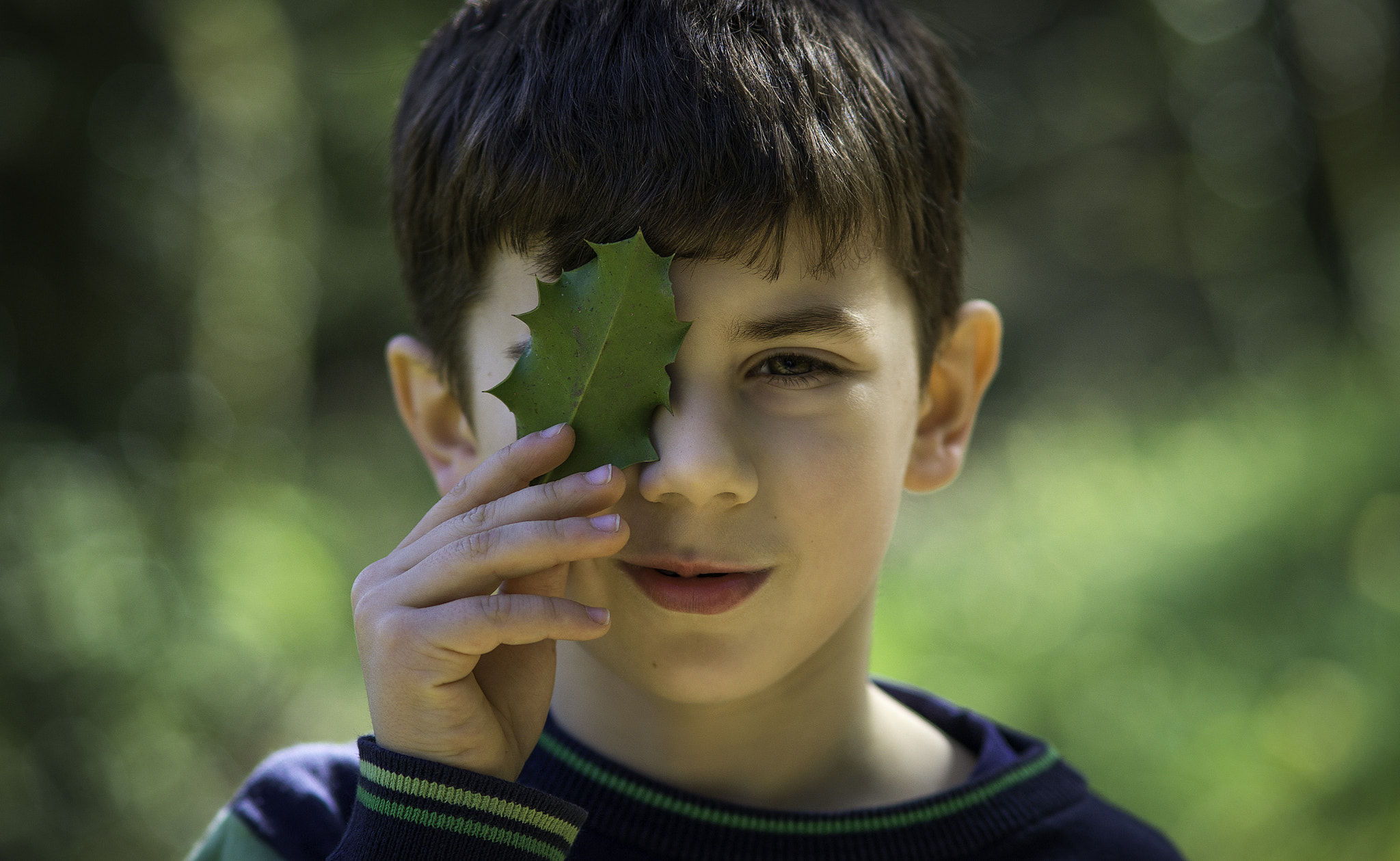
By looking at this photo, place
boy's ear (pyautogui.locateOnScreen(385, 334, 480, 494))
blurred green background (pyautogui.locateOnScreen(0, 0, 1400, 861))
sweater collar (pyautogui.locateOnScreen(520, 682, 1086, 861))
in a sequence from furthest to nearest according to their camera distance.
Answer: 1. blurred green background (pyautogui.locateOnScreen(0, 0, 1400, 861))
2. boy's ear (pyautogui.locateOnScreen(385, 334, 480, 494))
3. sweater collar (pyautogui.locateOnScreen(520, 682, 1086, 861))

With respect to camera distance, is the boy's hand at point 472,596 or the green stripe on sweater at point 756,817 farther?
the green stripe on sweater at point 756,817

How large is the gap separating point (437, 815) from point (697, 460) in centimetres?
51

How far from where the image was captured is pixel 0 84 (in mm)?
5137

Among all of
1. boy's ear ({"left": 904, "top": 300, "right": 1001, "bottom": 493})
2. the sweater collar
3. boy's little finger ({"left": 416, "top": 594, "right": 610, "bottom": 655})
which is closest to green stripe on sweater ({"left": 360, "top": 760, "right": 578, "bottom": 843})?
boy's little finger ({"left": 416, "top": 594, "right": 610, "bottom": 655})

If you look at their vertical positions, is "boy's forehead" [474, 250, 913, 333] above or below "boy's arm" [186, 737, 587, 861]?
above

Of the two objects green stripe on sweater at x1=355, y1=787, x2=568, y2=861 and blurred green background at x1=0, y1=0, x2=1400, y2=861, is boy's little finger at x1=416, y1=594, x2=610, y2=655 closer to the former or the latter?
green stripe on sweater at x1=355, y1=787, x2=568, y2=861

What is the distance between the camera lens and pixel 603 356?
1373 mm

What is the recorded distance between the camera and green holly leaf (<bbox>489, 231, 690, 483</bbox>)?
1.36 meters

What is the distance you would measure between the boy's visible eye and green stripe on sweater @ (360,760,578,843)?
603 mm

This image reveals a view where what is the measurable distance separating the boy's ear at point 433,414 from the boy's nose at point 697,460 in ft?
1.55

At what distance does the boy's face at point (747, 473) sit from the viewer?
1415mm

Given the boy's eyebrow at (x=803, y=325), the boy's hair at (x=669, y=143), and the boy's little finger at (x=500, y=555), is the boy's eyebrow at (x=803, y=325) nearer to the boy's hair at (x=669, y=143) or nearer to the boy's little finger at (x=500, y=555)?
the boy's hair at (x=669, y=143)

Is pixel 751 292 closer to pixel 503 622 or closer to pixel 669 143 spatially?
pixel 669 143

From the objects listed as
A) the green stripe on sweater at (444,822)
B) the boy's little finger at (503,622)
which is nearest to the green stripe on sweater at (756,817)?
the green stripe on sweater at (444,822)
